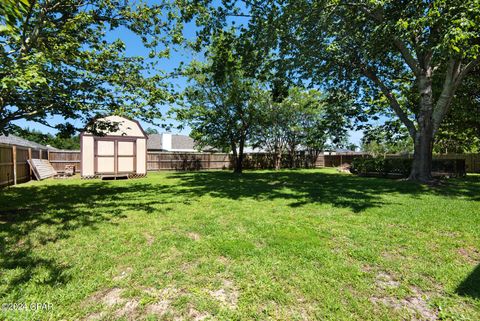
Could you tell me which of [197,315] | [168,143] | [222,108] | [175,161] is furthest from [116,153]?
[168,143]

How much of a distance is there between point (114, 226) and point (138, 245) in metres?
1.18

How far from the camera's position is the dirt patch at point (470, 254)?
3078 millimetres

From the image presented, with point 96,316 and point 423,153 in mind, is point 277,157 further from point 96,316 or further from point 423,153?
point 96,316

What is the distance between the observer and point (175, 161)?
19.7 m

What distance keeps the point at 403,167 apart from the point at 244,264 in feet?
42.8

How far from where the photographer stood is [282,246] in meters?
3.48

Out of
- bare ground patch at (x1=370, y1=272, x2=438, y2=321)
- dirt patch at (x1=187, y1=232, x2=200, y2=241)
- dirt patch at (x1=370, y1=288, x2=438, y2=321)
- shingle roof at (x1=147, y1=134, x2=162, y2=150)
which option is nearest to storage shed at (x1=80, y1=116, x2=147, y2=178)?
dirt patch at (x1=187, y1=232, x2=200, y2=241)

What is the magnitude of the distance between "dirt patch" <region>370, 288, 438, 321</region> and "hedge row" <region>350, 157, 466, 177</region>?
1209 centimetres

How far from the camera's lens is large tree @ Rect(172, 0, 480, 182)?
5.94m

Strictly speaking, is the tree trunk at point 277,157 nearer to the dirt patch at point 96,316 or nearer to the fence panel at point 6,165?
the fence panel at point 6,165

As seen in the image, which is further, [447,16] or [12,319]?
[447,16]

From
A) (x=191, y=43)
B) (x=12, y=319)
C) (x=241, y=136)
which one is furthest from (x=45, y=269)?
(x=241, y=136)

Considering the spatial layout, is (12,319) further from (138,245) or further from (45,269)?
(138,245)

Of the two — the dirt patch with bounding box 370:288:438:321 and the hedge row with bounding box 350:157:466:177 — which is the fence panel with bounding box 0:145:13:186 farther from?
the hedge row with bounding box 350:157:466:177
